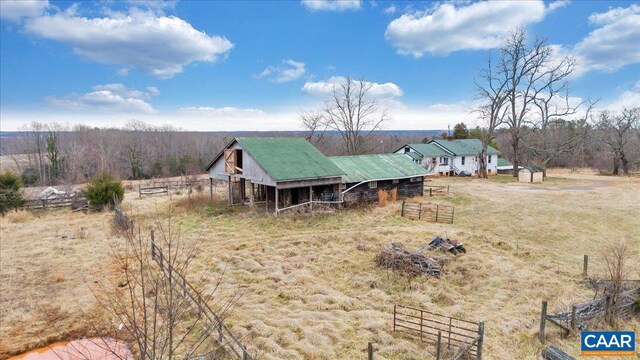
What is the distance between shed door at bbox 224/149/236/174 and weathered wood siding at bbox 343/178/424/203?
8.10 m

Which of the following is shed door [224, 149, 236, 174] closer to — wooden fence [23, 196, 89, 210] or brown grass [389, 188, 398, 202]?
brown grass [389, 188, 398, 202]

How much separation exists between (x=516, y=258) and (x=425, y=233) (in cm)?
453

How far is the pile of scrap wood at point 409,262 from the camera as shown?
13570 millimetres

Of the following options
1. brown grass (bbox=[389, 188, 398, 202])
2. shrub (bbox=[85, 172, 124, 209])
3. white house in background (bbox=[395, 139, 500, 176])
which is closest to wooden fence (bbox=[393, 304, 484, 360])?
brown grass (bbox=[389, 188, 398, 202])

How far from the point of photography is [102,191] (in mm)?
26859

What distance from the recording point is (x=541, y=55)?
42844mm

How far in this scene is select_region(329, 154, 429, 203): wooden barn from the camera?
26.0 metres

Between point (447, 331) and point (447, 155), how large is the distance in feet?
133

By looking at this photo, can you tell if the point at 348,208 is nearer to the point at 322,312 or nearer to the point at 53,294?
the point at 322,312

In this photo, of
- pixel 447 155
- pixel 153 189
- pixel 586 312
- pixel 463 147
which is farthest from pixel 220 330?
pixel 463 147

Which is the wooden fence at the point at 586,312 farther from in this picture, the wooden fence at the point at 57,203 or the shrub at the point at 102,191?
the wooden fence at the point at 57,203

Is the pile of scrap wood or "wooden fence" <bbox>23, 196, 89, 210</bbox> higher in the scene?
"wooden fence" <bbox>23, 196, 89, 210</bbox>

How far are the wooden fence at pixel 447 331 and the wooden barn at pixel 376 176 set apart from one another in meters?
15.2

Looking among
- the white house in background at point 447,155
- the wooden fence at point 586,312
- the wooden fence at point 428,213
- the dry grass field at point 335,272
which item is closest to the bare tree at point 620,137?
the white house in background at point 447,155
